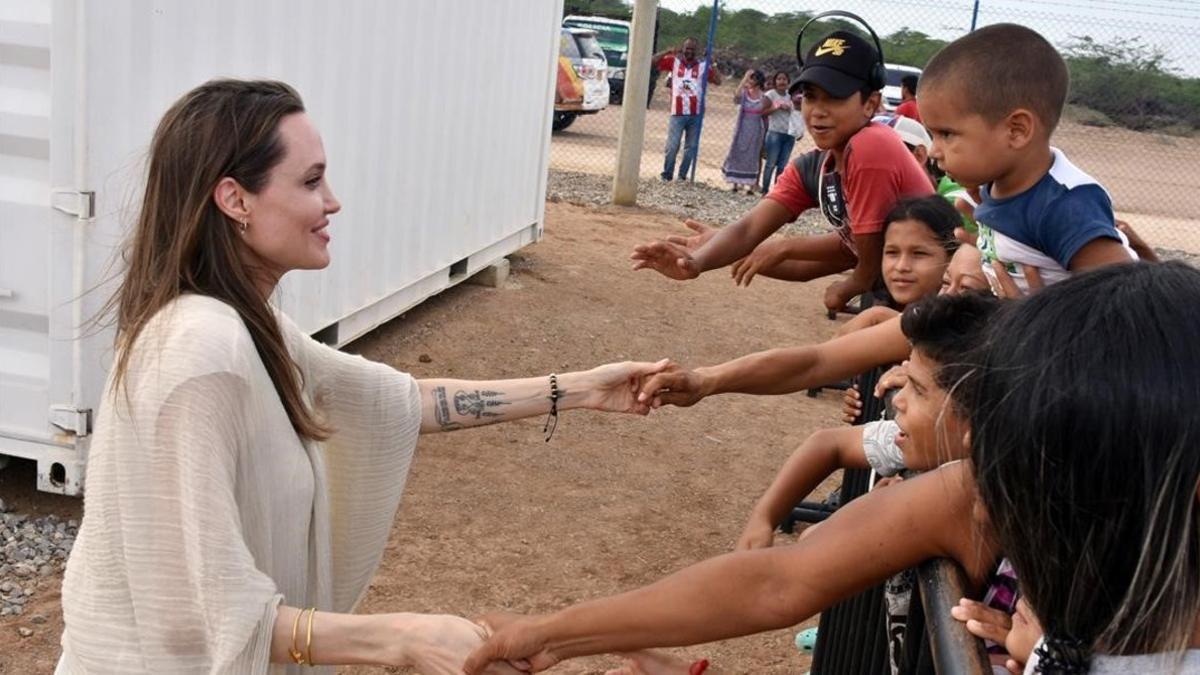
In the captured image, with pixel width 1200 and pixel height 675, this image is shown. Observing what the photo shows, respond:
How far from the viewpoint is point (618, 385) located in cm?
350

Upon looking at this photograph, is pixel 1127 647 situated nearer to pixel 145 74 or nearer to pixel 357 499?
pixel 357 499

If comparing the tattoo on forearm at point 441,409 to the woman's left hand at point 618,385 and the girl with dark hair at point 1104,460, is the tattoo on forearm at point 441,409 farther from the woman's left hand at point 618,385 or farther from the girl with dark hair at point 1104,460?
the girl with dark hair at point 1104,460

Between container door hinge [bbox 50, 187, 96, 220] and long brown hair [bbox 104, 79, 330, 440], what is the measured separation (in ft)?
7.39

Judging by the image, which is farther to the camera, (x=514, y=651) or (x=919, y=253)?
(x=919, y=253)

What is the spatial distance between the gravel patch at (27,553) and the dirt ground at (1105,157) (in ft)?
45.3

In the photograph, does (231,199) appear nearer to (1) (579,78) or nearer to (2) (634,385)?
(2) (634,385)

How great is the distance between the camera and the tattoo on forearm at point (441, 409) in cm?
313

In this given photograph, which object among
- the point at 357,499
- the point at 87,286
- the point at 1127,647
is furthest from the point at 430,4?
the point at 1127,647

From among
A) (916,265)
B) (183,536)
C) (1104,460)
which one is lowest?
(183,536)

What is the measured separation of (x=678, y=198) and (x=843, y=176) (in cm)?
1156

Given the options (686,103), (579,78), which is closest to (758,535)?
(686,103)

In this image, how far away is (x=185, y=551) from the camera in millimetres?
2178

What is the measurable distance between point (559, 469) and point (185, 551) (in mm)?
4163

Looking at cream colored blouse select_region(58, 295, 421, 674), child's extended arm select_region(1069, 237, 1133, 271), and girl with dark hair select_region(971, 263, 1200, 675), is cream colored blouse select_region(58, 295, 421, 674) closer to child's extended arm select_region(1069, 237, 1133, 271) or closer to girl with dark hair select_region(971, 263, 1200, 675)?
girl with dark hair select_region(971, 263, 1200, 675)
